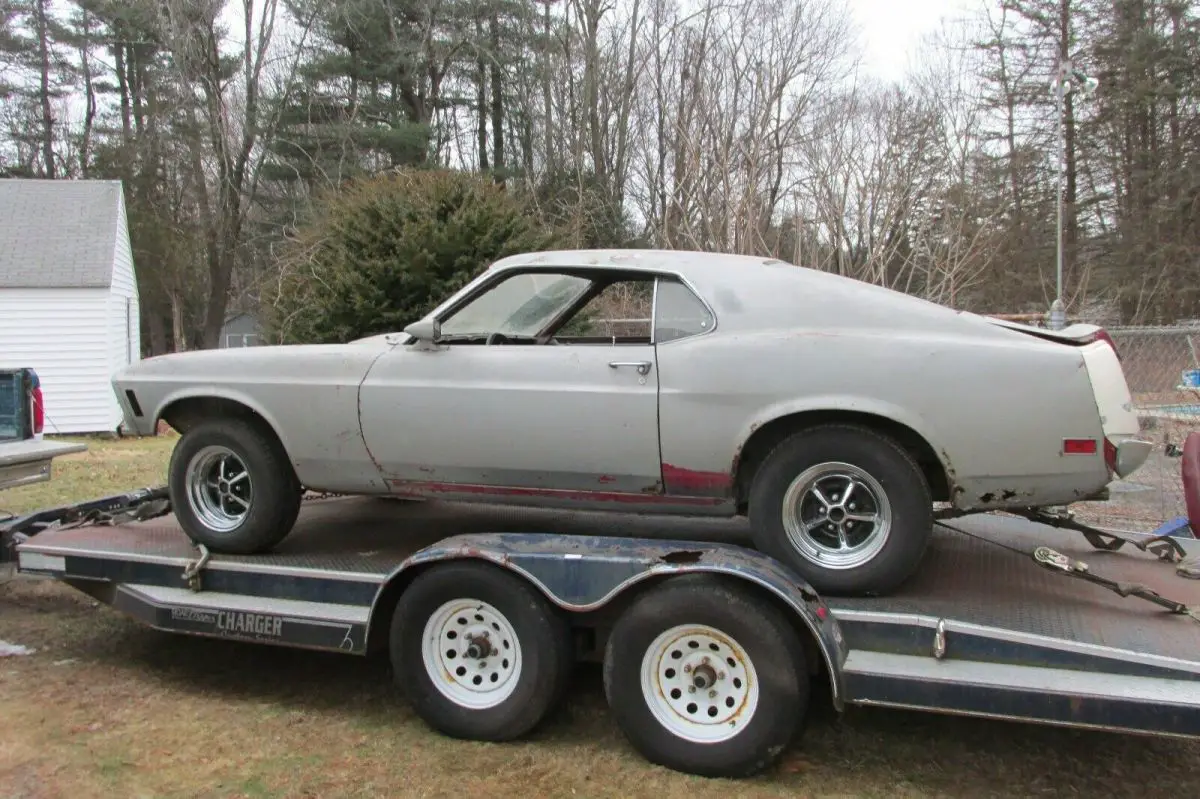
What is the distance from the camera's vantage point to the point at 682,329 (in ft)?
13.2

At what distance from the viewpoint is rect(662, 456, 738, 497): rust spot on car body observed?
3912mm

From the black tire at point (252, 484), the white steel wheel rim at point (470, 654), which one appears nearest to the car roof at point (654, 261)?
the black tire at point (252, 484)

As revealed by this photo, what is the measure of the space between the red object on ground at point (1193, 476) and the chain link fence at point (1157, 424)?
1.11m

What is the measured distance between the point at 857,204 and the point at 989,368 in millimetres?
15395

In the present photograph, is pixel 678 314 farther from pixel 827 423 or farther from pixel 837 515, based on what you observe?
pixel 837 515

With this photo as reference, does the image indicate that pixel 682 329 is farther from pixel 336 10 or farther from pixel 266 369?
pixel 336 10

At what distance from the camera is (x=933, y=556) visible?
14.6ft

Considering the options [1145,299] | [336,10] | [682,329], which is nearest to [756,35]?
[336,10]

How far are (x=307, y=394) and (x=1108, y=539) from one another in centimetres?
406

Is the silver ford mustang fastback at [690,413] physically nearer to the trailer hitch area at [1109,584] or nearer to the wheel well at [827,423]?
the wheel well at [827,423]

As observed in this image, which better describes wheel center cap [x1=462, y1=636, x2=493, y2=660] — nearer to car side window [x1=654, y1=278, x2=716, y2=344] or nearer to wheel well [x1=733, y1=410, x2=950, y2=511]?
wheel well [x1=733, y1=410, x2=950, y2=511]

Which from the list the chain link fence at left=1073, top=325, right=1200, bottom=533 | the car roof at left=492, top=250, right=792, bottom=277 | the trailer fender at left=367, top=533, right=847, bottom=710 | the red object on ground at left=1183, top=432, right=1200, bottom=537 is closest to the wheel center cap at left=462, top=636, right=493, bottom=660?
the trailer fender at left=367, top=533, right=847, bottom=710

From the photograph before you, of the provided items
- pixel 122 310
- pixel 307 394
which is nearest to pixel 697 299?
pixel 307 394

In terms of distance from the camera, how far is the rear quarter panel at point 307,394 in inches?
173
